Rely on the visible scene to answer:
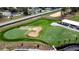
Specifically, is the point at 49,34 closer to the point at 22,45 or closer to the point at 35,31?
the point at 35,31

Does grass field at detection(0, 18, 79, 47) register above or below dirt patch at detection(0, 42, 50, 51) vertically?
above

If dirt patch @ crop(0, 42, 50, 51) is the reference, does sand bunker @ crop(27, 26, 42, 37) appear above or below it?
above

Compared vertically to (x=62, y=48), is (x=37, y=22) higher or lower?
higher

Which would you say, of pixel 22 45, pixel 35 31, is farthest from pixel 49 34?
pixel 22 45

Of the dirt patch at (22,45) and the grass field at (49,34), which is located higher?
the grass field at (49,34)
